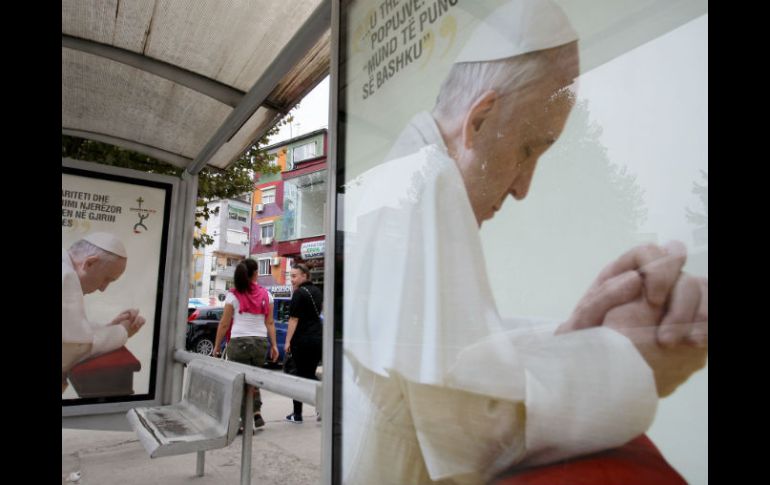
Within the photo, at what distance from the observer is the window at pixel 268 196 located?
41.7ft

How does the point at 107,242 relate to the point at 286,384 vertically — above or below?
above

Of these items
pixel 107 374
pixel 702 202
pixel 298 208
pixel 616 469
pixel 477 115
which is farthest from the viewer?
pixel 298 208

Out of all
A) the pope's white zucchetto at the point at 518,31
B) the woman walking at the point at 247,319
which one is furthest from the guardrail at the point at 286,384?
the woman walking at the point at 247,319

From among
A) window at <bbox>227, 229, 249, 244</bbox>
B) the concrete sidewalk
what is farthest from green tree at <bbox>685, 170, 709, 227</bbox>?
window at <bbox>227, 229, 249, 244</bbox>

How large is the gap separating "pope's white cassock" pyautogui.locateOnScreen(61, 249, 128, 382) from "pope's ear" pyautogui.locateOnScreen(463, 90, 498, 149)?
386 centimetres

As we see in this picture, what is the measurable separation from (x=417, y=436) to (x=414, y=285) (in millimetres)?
376

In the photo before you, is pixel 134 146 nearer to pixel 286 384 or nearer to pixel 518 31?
pixel 286 384

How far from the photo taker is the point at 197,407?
Answer: 11.4 ft

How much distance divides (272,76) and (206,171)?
4509mm

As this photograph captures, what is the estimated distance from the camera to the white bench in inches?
109

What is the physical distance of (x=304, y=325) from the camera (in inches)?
226

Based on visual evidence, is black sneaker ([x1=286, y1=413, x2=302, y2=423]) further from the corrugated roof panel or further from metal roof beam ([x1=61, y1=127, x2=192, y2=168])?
the corrugated roof panel

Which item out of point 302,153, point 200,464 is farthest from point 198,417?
point 302,153

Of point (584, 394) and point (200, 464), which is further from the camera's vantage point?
point (200, 464)
